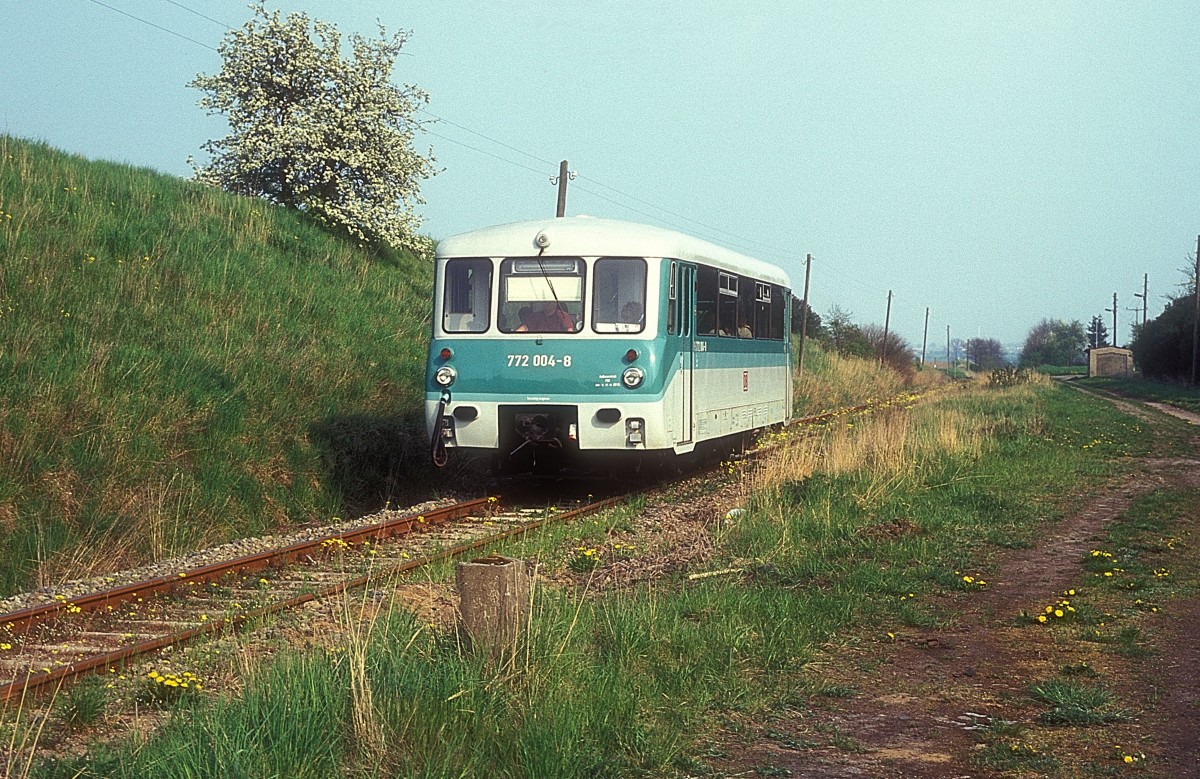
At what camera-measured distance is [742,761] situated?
5270 mm

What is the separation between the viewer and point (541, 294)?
1341cm

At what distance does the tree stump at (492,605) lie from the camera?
19.0 feet

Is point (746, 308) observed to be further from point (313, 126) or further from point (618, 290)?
point (313, 126)

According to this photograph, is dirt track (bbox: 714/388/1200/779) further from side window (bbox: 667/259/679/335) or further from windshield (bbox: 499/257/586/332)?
windshield (bbox: 499/257/586/332)

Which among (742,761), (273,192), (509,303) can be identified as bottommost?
(742,761)

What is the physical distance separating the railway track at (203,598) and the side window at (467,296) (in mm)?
2377

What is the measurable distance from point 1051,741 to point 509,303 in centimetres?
880

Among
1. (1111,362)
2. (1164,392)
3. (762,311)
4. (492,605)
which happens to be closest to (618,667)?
(492,605)

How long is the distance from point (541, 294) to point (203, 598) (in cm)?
581

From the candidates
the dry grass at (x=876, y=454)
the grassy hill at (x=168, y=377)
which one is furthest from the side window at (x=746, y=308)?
the grassy hill at (x=168, y=377)

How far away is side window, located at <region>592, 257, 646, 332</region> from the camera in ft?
43.2

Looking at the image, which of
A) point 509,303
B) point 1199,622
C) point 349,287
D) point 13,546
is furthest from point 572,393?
point 349,287

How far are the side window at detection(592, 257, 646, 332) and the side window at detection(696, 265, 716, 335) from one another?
56.8 inches

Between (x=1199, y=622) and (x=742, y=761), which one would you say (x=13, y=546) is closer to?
(x=742, y=761)
